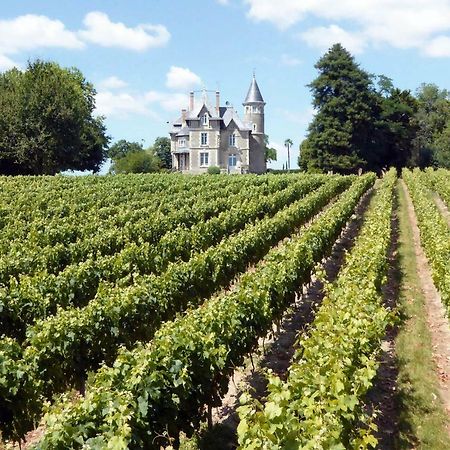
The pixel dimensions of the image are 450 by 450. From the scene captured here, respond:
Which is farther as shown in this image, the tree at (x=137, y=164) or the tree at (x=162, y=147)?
the tree at (x=162, y=147)

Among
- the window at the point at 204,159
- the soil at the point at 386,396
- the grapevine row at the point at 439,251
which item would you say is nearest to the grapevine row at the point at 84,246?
the soil at the point at 386,396

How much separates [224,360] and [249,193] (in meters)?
26.1

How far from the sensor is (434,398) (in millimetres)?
8812

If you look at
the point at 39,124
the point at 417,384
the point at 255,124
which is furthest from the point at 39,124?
the point at 417,384

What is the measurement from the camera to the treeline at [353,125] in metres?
68.5

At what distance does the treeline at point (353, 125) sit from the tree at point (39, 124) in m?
28.9

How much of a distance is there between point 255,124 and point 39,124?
3385 cm

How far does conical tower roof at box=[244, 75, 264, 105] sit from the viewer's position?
83.1 meters

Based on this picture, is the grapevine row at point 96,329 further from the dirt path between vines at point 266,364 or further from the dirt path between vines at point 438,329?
the dirt path between vines at point 438,329

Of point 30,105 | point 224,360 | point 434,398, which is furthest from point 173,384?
point 30,105

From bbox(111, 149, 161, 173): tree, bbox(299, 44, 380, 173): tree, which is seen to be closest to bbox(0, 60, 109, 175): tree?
bbox(111, 149, 161, 173): tree

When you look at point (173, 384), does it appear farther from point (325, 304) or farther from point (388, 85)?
point (388, 85)

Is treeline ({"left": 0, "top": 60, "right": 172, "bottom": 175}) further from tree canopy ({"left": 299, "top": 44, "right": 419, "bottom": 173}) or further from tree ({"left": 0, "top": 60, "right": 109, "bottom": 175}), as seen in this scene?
tree canopy ({"left": 299, "top": 44, "right": 419, "bottom": 173})

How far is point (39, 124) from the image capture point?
58.7 metres
